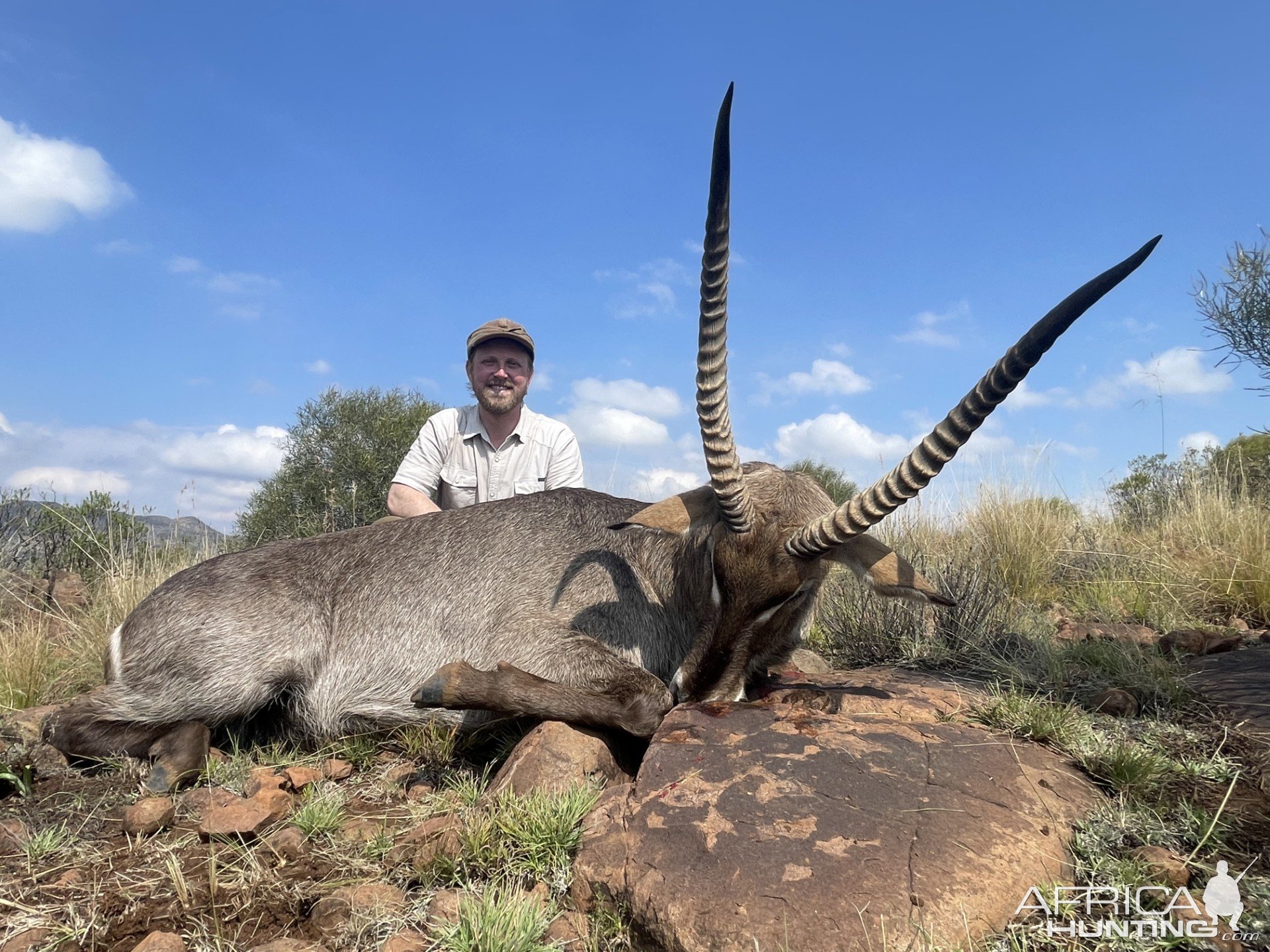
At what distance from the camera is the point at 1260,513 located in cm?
795

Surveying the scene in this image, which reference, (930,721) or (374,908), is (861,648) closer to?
(930,721)

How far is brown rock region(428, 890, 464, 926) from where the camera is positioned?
95.5 inches

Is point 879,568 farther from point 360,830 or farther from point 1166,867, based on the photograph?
point 360,830

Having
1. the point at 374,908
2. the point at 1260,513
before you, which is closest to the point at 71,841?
the point at 374,908

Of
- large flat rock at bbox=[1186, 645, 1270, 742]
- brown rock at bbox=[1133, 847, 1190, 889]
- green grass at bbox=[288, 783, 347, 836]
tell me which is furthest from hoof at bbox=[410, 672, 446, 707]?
large flat rock at bbox=[1186, 645, 1270, 742]

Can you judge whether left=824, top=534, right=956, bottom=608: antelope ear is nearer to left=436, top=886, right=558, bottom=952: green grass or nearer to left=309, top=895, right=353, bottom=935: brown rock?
left=436, top=886, right=558, bottom=952: green grass

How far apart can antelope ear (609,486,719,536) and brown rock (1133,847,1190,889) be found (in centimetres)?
219

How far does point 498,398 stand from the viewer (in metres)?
7.21

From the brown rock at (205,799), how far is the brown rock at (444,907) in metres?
1.21

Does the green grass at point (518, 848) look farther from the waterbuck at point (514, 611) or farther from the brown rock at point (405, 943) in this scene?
the waterbuck at point (514, 611)

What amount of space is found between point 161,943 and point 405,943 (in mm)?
714

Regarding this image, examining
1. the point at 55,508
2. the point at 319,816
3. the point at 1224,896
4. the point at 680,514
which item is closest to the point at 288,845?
the point at 319,816

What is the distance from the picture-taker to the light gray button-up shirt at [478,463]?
24.0ft

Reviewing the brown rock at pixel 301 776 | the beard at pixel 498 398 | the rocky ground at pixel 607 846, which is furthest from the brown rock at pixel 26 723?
the beard at pixel 498 398
